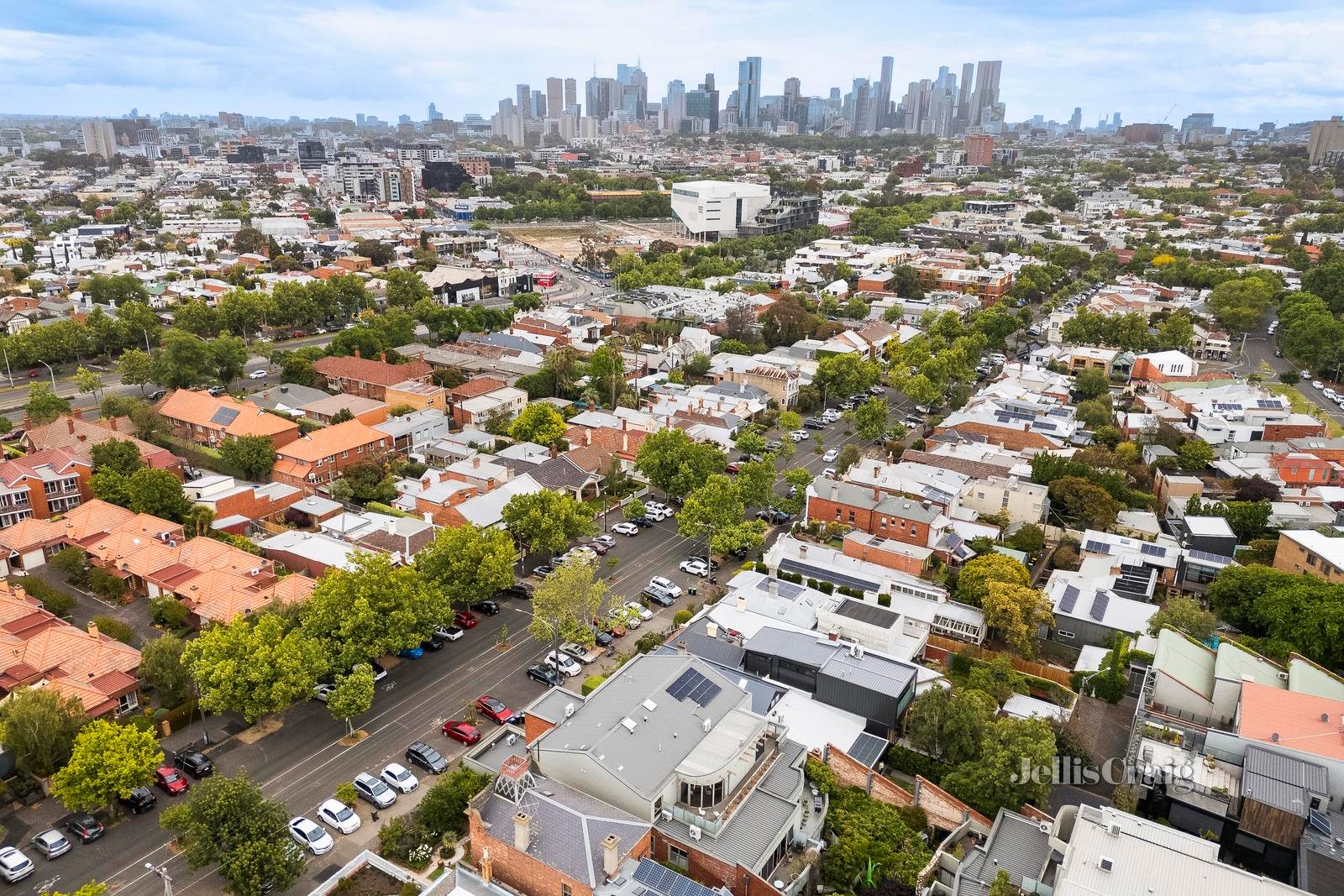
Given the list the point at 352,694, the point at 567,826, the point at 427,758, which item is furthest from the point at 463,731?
the point at 567,826

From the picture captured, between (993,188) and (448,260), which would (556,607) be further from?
(993,188)

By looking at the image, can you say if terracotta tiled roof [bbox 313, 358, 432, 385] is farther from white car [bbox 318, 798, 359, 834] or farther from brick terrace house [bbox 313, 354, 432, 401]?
white car [bbox 318, 798, 359, 834]

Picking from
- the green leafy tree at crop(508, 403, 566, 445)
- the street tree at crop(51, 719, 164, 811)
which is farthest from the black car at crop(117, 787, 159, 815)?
the green leafy tree at crop(508, 403, 566, 445)

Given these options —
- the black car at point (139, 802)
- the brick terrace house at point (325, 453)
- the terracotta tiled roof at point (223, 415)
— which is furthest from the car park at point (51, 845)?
the terracotta tiled roof at point (223, 415)

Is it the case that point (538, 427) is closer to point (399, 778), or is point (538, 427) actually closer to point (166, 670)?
point (166, 670)

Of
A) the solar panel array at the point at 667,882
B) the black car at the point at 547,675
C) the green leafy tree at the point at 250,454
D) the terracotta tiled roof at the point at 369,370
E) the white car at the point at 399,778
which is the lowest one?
the white car at the point at 399,778

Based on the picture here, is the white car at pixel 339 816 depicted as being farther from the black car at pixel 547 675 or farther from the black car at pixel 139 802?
the black car at pixel 547 675
